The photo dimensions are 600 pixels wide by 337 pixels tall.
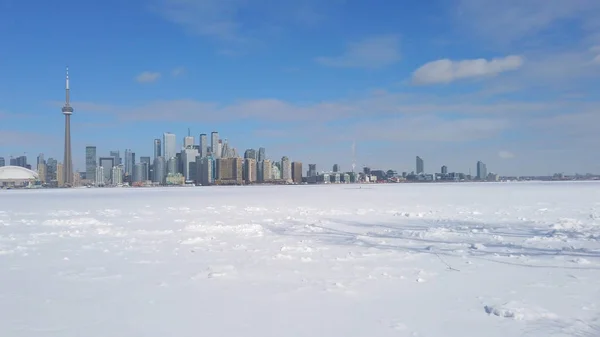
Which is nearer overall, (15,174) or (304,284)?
(304,284)

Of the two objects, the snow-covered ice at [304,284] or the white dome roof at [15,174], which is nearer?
the snow-covered ice at [304,284]

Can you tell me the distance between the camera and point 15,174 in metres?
169

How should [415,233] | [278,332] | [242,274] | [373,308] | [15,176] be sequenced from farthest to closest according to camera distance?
[15,176] → [415,233] → [242,274] → [373,308] → [278,332]

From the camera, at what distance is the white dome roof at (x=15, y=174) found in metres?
166

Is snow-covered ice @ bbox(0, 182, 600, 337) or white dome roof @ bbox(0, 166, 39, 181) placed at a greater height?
white dome roof @ bbox(0, 166, 39, 181)

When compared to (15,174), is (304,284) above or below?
below

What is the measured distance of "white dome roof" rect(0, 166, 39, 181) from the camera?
166 m

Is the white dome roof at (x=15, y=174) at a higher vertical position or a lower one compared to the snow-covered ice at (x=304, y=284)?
higher

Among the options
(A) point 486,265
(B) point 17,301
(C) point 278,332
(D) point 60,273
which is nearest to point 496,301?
(A) point 486,265

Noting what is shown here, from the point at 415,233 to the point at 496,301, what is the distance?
264 inches

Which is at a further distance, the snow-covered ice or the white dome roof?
the white dome roof

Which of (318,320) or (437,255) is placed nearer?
(318,320)

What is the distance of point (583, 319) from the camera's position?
4.98 metres

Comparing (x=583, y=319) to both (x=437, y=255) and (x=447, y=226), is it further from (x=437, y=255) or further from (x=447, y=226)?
(x=447, y=226)
